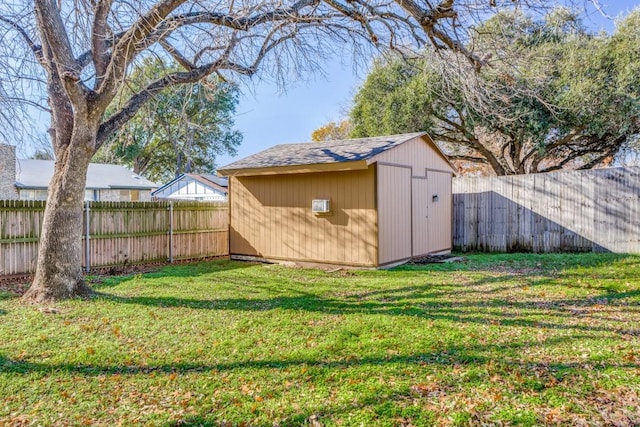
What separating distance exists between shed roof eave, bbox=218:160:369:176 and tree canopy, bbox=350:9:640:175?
2.71m

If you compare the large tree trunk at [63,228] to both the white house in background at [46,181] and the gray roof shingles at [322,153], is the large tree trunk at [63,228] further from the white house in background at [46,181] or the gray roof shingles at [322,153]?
the white house in background at [46,181]

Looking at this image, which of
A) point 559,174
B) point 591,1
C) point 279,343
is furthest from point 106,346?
point 559,174

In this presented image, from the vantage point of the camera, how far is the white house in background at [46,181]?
58.5 ft

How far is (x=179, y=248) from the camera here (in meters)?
9.80

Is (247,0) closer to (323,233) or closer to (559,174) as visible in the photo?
(323,233)

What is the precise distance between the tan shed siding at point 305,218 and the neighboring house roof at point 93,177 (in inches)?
530

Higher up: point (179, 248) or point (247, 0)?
point (247, 0)

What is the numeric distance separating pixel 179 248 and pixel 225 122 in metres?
16.6

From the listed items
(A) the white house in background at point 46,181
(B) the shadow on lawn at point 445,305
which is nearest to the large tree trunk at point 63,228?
(B) the shadow on lawn at point 445,305

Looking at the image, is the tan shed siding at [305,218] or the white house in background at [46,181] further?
the white house in background at [46,181]

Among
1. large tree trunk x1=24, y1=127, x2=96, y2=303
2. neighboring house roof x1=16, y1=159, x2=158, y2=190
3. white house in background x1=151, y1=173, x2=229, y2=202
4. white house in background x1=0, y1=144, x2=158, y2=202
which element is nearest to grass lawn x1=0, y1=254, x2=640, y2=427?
large tree trunk x1=24, y1=127, x2=96, y2=303

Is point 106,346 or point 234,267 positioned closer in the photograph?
point 106,346

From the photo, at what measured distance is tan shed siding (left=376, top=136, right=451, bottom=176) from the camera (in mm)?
8398

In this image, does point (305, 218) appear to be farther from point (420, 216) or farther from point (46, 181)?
point (46, 181)
